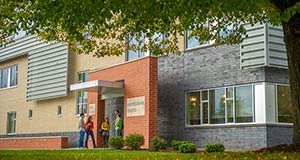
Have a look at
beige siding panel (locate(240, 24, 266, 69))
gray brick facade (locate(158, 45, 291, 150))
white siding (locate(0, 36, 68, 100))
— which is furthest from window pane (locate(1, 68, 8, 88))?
beige siding panel (locate(240, 24, 266, 69))

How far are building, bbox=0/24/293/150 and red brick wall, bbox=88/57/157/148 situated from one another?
1.8 inches

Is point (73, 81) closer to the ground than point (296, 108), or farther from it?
farther from it

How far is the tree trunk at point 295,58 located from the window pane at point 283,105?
8049mm

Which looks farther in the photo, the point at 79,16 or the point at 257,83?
the point at 257,83

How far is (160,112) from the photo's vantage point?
26.0 meters

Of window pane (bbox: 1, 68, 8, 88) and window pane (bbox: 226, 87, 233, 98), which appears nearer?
window pane (bbox: 226, 87, 233, 98)

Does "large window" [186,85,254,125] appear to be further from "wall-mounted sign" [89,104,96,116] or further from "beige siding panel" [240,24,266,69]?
"wall-mounted sign" [89,104,96,116]

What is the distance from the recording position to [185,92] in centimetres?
2472

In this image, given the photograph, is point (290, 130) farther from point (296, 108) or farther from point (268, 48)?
point (296, 108)

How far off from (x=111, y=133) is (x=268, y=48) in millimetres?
10985

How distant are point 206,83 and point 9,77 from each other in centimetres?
2164

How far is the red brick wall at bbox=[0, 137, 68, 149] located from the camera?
31.1 metres

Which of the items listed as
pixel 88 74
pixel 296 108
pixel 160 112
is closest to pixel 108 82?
pixel 160 112

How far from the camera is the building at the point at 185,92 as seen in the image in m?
21.0
